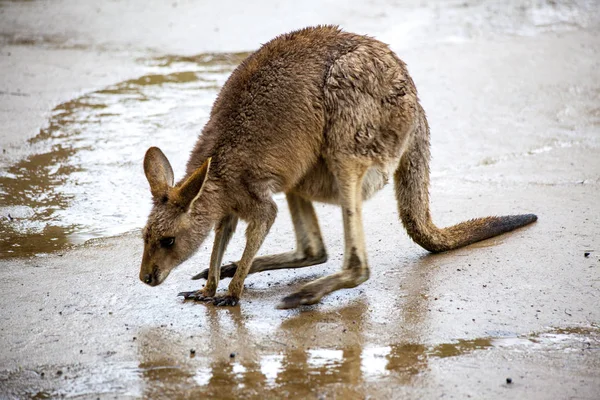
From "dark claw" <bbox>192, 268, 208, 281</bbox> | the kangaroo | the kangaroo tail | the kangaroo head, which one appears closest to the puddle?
the kangaroo head

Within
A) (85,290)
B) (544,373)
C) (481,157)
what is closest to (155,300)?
(85,290)

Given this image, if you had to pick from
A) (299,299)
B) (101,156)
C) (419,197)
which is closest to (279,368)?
(299,299)

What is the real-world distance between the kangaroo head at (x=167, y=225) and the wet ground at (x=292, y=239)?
0.26m

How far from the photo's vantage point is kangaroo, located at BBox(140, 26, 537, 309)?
4.36 meters

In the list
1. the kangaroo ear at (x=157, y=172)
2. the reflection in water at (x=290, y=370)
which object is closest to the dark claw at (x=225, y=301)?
the reflection in water at (x=290, y=370)

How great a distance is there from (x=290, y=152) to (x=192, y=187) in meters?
0.64

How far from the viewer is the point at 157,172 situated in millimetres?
4402

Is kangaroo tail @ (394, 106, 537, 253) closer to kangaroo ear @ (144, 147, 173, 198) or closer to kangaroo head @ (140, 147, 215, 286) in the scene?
kangaroo head @ (140, 147, 215, 286)

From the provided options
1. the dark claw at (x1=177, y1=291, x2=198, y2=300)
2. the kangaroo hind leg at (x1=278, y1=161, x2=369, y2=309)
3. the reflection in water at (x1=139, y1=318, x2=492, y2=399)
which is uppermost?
the kangaroo hind leg at (x1=278, y1=161, x2=369, y2=309)

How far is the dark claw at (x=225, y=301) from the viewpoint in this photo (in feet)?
14.5

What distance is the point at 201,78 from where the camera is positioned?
Result: 8.66 metres

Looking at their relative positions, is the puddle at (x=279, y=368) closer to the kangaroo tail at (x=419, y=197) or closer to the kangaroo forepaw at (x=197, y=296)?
the kangaroo forepaw at (x=197, y=296)

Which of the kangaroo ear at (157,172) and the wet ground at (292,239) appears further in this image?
the kangaroo ear at (157,172)

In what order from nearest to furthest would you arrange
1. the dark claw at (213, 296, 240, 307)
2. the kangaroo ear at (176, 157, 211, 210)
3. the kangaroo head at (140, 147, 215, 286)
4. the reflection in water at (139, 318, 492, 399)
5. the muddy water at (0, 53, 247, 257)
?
the reflection in water at (139, 318, 492, 399), the kangaroo ear at (176, 157, 211, 210), the kangaroo head at (140, 147, 215, 286), the dark claw at (213, 296, 240, 307), the muddy water at (0, 53, 247, 257)
